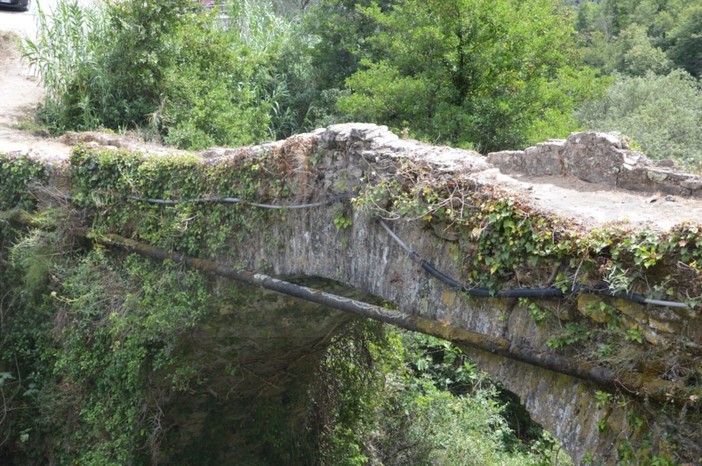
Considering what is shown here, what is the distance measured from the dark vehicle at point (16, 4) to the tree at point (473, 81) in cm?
1101

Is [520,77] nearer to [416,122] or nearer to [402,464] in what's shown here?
[416,122]

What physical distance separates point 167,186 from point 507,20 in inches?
278

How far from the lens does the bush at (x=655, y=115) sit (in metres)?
14.9

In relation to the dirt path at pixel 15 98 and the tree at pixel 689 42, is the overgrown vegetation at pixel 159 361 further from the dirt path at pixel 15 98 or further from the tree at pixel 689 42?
the tree at pixel 689 42

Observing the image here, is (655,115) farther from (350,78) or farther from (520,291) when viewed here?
(520,291)

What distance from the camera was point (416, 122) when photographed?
39.4 feet

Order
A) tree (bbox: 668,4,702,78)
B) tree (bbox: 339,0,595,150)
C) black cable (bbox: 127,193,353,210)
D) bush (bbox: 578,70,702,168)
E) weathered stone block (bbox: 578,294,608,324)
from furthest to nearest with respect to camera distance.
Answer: tree (bbox: 668,4,702,78) < bush (bbox: 578,70,702,168) < tree (bbox: 339,0,595,150) < black cable (bbox: 127,193,353,210) < weathered stone block (bbox: 578,294,608,324)

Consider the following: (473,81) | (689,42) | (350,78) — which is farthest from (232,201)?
(689,42)

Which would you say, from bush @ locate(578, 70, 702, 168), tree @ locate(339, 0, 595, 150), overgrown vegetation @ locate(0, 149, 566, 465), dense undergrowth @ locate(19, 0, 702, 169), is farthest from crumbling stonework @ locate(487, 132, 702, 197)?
bush @ locate(578, 70, 702, 168)

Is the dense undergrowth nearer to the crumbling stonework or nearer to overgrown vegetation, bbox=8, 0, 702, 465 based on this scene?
overgrown vegetation, bbox=8, 0, 702, 465

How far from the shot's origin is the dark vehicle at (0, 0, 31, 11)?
61.5ft

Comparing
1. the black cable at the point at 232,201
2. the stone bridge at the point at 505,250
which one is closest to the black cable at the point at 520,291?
the stone bridge at the point at 505,250

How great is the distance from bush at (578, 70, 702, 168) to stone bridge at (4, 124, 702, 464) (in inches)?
386

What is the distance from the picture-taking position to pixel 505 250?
12.7 ft
